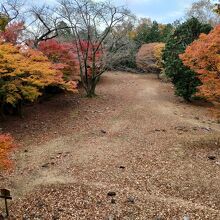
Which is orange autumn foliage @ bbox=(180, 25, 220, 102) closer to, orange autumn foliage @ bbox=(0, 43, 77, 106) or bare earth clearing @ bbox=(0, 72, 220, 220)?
bare earth clearing @ bbox=(0, 72, 220, 220)

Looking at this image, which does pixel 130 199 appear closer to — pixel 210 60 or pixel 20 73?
pixel 210 60

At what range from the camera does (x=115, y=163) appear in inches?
537

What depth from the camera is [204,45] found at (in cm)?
1480

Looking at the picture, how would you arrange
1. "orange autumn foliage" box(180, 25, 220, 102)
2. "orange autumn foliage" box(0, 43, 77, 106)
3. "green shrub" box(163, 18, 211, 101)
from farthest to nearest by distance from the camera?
"green shrub" box(163, 18, 211, 101) → "orange autumn foliage" box(0, 43, 77, 106) → "orange autumn foliage" box(180, 25, 220, 102)

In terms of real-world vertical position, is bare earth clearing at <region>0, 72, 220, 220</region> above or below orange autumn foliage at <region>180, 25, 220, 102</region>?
below

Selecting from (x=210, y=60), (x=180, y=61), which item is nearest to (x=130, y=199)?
(x=210, y=60)

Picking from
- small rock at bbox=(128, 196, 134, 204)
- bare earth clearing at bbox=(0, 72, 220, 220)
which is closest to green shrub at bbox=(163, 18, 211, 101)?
bare earth clearing at bbox=(0, 72, 220, 220)

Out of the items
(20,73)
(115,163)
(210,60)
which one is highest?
(210,60)

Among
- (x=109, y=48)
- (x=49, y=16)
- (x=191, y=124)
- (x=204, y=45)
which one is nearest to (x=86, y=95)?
(x=109, y=48)

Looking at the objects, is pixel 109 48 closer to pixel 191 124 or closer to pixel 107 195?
pixel 191 124

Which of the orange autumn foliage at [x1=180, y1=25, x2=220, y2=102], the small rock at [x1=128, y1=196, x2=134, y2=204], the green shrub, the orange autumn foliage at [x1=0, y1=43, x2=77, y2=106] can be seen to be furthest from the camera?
the green shrub

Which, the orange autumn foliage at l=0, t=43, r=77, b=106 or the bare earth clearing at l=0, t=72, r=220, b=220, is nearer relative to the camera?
the bare earth clearing at l=0, t=72, r=220, b=220

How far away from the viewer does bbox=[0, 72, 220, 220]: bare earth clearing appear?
34.2 feet

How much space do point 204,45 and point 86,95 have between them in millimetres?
12811
